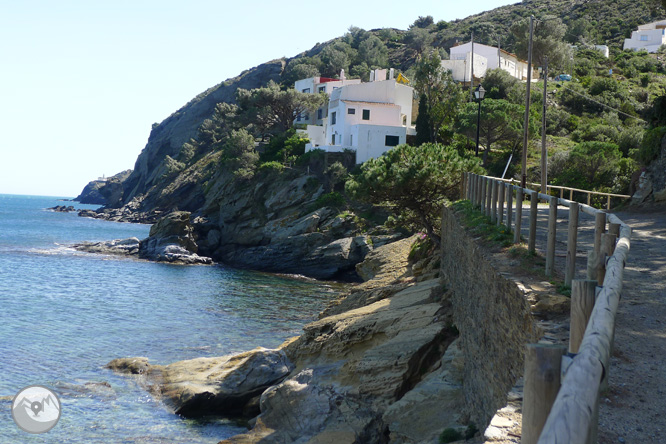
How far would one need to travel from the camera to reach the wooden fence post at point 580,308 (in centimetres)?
385

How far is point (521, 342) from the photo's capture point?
766cm

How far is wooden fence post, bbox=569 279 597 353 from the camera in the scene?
385cm

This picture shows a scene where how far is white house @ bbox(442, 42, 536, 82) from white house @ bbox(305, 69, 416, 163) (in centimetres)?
1574

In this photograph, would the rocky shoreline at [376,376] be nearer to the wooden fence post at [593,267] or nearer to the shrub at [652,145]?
the wooden fence post at [593,267]

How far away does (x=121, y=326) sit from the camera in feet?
92.7

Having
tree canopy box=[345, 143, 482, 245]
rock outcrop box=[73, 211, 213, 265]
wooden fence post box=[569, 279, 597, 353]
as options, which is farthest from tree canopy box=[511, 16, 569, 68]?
wooden fence post box=[569, 279, 597, 353]

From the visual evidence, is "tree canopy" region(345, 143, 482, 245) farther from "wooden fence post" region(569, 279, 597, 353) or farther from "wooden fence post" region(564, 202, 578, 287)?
"wooden fence post" region(569, 279, 597, 353)

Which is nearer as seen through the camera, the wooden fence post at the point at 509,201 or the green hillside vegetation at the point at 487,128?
the wooden fence post at the point at 509,201

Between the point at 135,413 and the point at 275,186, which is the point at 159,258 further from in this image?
the point at 135,413

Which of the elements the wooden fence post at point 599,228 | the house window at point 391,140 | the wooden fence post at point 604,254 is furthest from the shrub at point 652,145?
the house window at point 391,140

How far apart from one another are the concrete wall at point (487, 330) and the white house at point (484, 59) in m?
65.2

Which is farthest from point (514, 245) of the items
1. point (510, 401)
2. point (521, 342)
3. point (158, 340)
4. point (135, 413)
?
point (158, 340)

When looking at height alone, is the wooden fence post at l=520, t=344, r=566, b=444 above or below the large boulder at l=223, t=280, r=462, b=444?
above

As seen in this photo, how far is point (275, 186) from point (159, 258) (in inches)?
506
